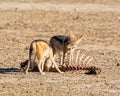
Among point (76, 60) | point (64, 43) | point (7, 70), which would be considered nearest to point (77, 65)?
point (76, 60)

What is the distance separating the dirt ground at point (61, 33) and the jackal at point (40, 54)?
0.68 feet

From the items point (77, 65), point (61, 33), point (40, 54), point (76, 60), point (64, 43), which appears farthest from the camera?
point (61, 33)

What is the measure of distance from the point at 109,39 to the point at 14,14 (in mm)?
6863

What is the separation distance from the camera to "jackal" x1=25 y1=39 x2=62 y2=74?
13.1 meters

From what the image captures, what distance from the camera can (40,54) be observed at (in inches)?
516

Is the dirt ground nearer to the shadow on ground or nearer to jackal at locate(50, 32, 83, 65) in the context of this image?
the shadow on ground

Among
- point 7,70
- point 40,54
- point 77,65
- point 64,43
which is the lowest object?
point 7,70

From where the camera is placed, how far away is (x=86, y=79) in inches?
510

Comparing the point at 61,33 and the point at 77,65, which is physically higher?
the point at 61,33

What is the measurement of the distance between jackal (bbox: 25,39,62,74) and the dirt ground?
0.68 ft

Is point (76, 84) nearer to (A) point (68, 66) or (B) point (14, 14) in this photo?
(A) point (68, 66)

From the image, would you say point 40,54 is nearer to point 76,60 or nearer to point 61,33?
point 76,60

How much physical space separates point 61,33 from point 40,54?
714 centimetres

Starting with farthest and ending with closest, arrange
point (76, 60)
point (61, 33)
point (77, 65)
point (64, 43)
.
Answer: point (61, 33) < point (76, 60) < point (77, 65) < point (64, 43)
